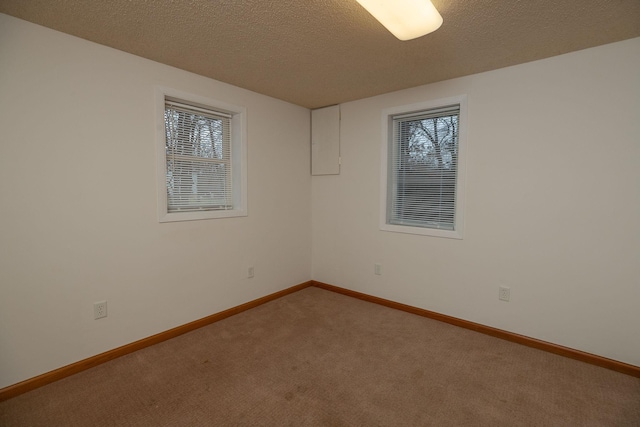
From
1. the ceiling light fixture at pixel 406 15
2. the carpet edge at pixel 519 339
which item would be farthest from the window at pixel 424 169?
the ceiling light fixture at pixel 406 15

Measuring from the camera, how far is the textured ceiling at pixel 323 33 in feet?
5.84

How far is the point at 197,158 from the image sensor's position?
9.84 ft

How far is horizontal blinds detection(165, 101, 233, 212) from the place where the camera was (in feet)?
9.24

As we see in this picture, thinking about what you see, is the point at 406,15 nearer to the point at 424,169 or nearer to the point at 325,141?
the point at 424,169

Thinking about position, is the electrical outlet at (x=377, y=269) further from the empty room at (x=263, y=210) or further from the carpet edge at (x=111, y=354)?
the carpet edge at (x=111, y=354)

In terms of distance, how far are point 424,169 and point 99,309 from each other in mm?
3195

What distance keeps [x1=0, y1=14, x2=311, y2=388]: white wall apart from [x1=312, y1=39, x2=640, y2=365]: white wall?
7.40ft

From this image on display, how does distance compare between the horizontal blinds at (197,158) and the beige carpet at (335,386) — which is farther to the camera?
the horizontal blinds at (197,158)

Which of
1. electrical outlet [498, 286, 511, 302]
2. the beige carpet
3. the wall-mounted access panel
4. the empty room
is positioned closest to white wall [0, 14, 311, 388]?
the empty room

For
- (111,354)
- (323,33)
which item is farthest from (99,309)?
(323,33)

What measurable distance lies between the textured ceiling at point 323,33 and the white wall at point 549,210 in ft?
0.72

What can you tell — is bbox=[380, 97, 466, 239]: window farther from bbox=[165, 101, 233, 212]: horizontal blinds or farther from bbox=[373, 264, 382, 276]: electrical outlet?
bbox=[165, 101, 233, 212]: horizontal blinds

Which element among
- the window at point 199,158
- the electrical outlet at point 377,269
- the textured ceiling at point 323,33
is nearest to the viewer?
the textured ceiling at point 323,33

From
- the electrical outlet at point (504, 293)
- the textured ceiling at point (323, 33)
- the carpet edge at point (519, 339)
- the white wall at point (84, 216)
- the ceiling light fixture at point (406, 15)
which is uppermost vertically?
the textured ceiling at point (323, 33)
